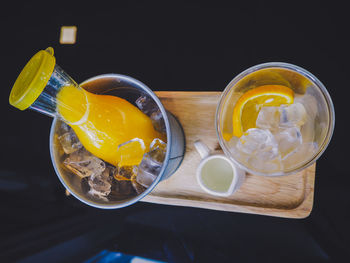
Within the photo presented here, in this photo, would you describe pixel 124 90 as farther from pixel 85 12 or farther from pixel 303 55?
pixel 85 12

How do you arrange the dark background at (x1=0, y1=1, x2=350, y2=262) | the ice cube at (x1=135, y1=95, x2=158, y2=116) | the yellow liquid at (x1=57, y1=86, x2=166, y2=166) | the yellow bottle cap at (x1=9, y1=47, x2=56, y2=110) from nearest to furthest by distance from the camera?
1. the yellow bottle cap at (x1=9, y1=47, x2=56, y2=110)
2. the yellow liquid at (x1=57, y1=86, x2=166, y2=166)
3. the ice cube at (x1=135, y1=95, x2=158, y2=116)
4. the dark background at (x1=0, y1=1, x2=350, y2=262)

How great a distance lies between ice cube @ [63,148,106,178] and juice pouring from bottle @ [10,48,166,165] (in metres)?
0.02

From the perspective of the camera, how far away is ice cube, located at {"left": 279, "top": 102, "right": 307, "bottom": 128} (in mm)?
599

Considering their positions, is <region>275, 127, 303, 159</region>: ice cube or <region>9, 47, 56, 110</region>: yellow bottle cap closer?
<region>9, 47, 56, 110</region>: yellow bottle cap

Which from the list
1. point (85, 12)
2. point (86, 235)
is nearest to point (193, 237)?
point (86, 235)

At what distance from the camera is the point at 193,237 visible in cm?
109

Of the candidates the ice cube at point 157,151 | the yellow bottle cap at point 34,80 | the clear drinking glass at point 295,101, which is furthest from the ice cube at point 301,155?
the yellow bottle cap at point 34,80

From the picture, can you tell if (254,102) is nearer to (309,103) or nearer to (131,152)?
(309,103)

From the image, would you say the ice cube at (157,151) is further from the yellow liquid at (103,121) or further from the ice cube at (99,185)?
the ice cube at (99,185)

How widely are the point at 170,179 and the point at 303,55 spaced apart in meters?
0.70

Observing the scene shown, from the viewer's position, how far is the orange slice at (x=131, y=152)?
Answer: 609 millimetres

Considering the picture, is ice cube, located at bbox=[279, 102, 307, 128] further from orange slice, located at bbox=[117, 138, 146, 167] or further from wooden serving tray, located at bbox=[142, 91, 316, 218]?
orange slice, located at bbox=[117, 138, 146, 167]

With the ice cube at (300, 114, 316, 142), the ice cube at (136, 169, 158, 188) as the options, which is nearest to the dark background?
the ice cube at (300, 114, 316, 142)

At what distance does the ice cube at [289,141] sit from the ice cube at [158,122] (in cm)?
29
